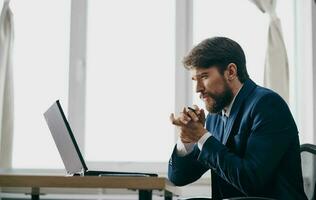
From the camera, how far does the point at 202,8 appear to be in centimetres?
398

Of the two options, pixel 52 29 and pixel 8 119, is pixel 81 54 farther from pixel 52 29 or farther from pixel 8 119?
pixel 8 119

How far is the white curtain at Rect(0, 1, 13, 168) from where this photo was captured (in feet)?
12.1

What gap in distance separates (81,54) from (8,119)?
2.28ft

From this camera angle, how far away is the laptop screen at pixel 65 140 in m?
1.95

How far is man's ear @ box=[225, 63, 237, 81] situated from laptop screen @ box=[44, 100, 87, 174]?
62 centimetres

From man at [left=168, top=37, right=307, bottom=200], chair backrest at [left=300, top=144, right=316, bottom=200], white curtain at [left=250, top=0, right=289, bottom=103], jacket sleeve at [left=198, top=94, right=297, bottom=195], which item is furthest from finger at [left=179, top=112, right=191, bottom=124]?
white curtain at [left=250, top=0, right=289, bottom=103]

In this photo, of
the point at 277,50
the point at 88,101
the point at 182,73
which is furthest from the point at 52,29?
the point at 277,50

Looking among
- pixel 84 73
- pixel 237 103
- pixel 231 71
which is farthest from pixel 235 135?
pixel 84 73

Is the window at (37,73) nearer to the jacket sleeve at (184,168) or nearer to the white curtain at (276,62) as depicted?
the white curtain at (276,62)

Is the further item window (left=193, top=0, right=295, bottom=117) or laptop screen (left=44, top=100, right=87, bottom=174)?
window (left=193, top=0, right=295, bottom=117)

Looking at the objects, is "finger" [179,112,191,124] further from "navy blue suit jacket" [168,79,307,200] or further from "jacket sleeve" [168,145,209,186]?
"jacket sleeve" [168,145,209,186]

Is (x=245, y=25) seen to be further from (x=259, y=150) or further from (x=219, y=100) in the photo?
(x=259, y=150)

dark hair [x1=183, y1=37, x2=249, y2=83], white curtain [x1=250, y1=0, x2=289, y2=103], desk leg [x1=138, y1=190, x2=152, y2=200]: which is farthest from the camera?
white curtain [x1=250, y1=0, x2=289, y2=103]

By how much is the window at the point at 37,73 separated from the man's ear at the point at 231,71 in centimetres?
209
